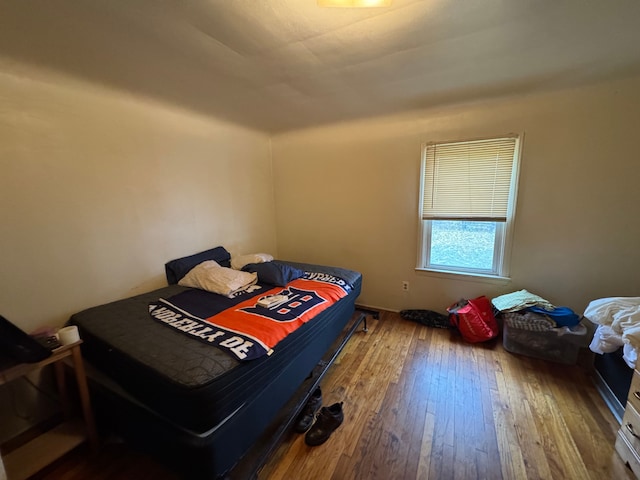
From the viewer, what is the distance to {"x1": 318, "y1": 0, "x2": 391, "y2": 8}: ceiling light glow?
1.12 metres

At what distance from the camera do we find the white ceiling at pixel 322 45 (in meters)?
1.16

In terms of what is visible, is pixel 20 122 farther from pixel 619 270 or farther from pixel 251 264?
pixel 619 270

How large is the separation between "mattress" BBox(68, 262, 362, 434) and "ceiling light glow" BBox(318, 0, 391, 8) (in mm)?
1713

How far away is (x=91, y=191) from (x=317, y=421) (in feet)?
7.52

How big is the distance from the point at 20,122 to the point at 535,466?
357 cm

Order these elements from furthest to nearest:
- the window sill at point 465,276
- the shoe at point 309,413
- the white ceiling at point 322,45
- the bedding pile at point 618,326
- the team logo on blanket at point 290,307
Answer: the window sill at point 465,276 < the team logo on blanket at point 290,307 < the shoe at point 309,413 < the bedding pile at point 618,326 < the white ceiling at point 322,45

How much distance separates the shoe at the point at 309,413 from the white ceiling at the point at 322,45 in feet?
7.23

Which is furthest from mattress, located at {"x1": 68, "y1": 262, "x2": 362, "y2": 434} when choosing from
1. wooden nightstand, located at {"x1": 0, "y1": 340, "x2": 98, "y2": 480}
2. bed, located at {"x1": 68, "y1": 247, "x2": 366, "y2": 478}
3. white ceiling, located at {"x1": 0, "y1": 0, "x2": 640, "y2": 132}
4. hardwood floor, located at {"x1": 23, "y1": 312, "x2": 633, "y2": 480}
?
white ceiling, located at {"x1": 0, "y1": 0, "x2": 640, "y2": 132}

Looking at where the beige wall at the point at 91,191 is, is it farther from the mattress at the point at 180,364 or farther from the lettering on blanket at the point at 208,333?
the lettering on blanket at the point at 208,333

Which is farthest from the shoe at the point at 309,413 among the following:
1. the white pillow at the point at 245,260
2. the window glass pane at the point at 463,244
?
the window glass pane at the point at 463,244

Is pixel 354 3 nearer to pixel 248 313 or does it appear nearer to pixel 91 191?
pixel 248 313

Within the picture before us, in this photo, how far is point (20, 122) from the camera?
155 centimetres

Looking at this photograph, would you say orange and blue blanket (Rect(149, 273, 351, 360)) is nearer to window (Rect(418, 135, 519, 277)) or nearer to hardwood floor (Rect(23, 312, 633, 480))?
hardwood floor (Rect(23, 312, 633, 480))

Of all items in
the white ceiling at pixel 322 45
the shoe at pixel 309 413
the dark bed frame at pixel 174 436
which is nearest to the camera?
the dark bed frame at pixel 174 436
